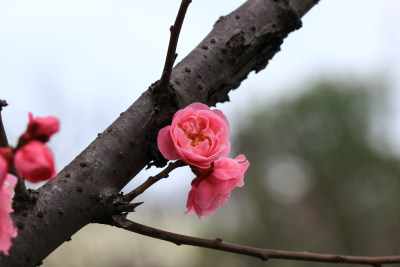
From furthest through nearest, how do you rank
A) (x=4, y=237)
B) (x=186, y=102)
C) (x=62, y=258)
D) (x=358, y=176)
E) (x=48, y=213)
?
1. (x=358, y=176)
2. (x=62, y=258)
3. (x=186, y=102)
4. (x=48, y=213)
5. (x=4, y=237)

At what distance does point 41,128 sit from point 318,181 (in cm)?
1004

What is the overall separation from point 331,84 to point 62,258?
7.21m

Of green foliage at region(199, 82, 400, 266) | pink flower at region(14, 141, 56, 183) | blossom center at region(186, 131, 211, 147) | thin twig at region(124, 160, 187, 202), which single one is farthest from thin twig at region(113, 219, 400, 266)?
green foliage at region(199, 82, 400, 266)

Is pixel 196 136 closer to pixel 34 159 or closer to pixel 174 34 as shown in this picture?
pixel 174 34

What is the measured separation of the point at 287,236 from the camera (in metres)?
8.73

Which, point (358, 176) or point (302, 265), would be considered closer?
point (302, 265)

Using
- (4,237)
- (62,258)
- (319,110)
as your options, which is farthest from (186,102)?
(319,110)

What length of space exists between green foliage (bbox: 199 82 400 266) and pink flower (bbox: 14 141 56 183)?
7590 millimetres

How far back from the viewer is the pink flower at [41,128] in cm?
47

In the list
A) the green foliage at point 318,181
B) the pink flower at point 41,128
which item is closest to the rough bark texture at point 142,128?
the pink flower at point 41,128

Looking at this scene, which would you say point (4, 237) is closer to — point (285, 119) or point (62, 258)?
point (62, 258)

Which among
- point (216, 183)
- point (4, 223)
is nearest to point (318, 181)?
point (216, 183)

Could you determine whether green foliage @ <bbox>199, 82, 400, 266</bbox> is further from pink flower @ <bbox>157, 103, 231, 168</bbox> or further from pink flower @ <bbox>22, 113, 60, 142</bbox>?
pink flower @ <bbox>22, 113, 60, 142</bbox>

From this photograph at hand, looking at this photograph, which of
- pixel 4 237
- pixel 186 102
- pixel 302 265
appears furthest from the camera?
pixel 302 265
